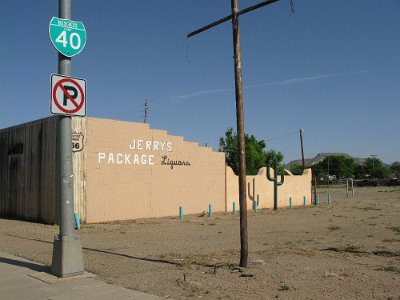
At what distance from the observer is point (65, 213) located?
855 cm

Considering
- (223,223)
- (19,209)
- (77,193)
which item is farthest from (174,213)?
(19,209)

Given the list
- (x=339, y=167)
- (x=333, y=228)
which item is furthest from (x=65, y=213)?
(x=339, y=167)

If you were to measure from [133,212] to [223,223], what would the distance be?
4.59 metres

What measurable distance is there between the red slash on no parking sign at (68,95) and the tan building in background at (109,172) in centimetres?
1040

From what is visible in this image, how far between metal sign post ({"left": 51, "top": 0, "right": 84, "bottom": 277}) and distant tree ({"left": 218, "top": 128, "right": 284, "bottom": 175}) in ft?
142

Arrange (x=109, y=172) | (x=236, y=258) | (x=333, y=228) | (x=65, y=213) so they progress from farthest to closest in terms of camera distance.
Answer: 1. (x=109, y=172)
2. (x=333, y=228)
3. (x=236, y=258)
4. (x=65, y=213)

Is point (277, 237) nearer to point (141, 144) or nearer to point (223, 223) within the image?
point (223, 223)

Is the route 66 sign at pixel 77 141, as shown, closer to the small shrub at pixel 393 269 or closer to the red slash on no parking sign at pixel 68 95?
the red slash on no parking sign at pixel 68 95

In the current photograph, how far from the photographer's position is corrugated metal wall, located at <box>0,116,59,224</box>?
2002cm

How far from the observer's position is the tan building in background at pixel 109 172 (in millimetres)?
20094

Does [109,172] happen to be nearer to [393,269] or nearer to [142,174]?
[142,174]

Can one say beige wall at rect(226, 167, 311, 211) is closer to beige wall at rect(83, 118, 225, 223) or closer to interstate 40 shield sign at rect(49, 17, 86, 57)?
beige wall at rect(83, 118, 225, 223)

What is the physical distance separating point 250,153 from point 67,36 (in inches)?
1785

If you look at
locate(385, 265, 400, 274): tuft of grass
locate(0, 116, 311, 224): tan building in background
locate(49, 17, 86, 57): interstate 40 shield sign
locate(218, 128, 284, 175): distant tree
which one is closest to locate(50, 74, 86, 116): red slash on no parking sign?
locate(49, 17, 86, 57): interstate 40 shield sign
